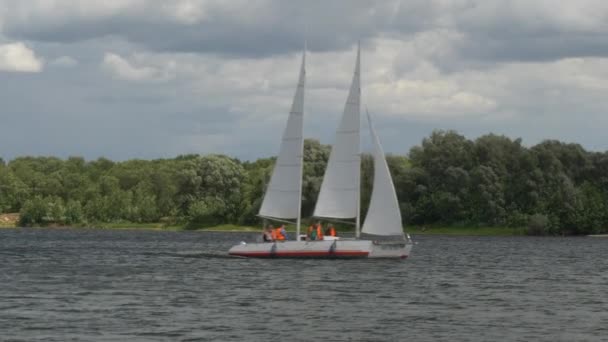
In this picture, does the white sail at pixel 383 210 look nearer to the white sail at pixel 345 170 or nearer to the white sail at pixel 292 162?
the white sail at pixel 345 170

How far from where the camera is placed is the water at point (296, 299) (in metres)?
45.0

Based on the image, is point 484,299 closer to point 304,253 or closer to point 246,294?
point 246,294

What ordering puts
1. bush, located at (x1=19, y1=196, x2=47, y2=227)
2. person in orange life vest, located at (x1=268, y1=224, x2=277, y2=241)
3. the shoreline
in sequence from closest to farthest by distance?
person in orange life vest, located at (x1=268, y1=224, x2=277, y2=241) < the shoreline < bush, located at (x1=19, y1=196, x2=47, y2=227)

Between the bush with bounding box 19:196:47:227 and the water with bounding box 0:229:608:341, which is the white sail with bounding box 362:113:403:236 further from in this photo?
the bush with bounding box 19:196:47:227

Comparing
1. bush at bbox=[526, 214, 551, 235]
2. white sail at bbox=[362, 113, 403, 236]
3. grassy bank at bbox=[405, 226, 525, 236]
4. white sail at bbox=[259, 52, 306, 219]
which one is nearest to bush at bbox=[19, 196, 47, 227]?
grassy bank at bbox=[405, 226, 525, 236]

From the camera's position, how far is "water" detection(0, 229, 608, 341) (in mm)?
45000

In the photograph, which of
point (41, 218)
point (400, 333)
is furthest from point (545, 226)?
point (400, 333)

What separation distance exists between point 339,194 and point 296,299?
23.1 m

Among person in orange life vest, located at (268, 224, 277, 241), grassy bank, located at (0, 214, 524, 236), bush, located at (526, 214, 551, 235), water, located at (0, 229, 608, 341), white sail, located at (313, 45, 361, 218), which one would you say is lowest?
water, located at (0, 229, 608, 341)

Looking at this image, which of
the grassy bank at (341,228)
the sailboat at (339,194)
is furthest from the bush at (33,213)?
the sailboat at (339,194)

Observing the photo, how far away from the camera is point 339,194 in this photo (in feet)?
261

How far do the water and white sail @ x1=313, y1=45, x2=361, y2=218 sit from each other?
361cm

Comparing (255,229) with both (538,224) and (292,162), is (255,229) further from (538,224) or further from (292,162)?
(292,162)

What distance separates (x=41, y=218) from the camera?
194375mm
